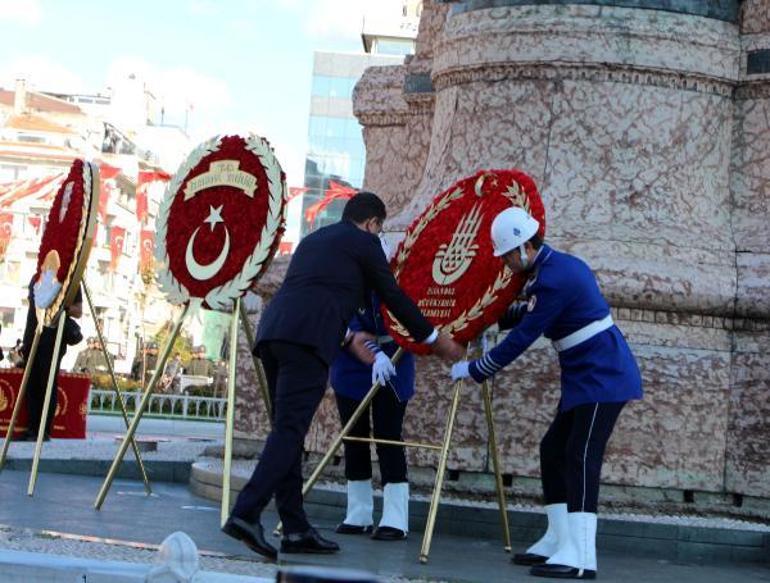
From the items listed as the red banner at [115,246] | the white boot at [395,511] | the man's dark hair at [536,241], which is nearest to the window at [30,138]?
the red banner at [115,246]

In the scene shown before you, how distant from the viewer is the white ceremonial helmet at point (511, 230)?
7586mm

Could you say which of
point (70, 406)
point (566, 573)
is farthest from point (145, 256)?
point (566, 573)

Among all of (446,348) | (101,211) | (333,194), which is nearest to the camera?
(446,348)

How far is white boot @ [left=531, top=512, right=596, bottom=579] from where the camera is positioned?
7.34 m

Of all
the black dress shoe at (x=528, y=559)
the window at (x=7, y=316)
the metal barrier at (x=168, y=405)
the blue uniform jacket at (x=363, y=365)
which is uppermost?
the blue uniform jacket at (x=363, y=365)

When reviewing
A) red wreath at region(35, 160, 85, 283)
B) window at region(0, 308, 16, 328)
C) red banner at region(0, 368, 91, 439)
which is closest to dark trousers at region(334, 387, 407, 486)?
red wreath at region(35, 160, 85, 283)

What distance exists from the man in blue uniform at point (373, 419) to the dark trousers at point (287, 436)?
36.6 inches

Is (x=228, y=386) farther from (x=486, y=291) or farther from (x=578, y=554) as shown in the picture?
(x=578, y=554)

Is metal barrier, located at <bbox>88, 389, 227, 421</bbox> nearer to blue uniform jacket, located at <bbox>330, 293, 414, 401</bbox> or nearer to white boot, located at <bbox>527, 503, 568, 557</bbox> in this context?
blue uniform jacket, located at <bbox>330, 293, 414, 401</bbox>

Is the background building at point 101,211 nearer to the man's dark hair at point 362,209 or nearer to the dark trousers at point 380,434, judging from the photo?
the dark trousers at point 380,434

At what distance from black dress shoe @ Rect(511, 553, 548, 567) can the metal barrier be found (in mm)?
17421

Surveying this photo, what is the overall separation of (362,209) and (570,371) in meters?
1.20

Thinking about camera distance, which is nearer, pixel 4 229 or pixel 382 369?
pixel 382 369

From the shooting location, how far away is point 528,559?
772 centimetres
